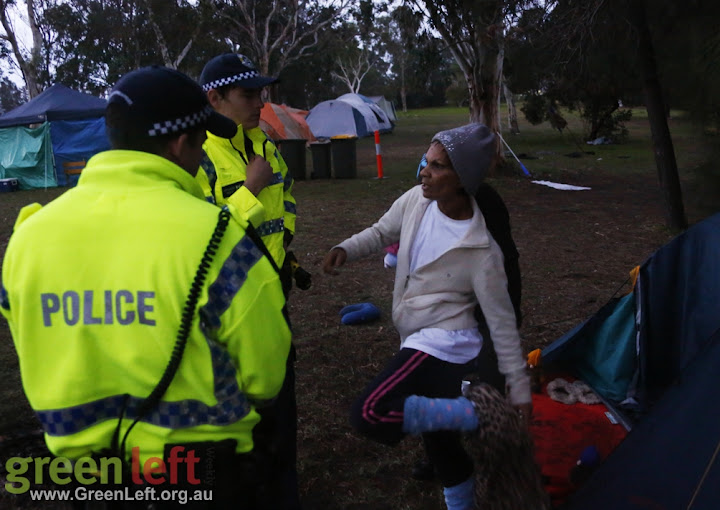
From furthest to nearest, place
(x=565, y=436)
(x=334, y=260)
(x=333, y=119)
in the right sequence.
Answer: (x=333, y=119) < (x=565, y=436) < (x=334, y=260)

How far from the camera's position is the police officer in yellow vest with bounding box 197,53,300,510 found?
8.90ft

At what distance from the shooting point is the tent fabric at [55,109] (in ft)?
53.9

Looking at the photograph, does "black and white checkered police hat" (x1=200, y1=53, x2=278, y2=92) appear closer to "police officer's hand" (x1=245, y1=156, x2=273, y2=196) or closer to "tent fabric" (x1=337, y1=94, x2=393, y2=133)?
"police officer's hand" (x1=245, y1=156, x2=273, y2=196)

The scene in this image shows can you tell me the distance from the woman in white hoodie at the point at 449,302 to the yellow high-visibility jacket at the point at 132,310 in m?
0.96

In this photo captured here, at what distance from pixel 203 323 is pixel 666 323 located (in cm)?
287

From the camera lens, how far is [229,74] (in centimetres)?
288

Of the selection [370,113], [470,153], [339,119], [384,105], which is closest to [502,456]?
[470,153]

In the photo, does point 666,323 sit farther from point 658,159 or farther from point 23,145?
point 23,145

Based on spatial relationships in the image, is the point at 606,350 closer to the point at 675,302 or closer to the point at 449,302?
the point at 675,302

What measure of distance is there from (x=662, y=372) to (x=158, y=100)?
3063 mm

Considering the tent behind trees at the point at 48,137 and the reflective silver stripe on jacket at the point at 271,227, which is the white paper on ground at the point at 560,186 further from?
the reflective silver stripe on jacket at the point at 271,227

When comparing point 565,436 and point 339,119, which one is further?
point 339,119

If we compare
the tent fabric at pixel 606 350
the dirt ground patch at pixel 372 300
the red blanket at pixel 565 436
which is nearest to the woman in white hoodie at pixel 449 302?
the red blanket at pixel 565 436

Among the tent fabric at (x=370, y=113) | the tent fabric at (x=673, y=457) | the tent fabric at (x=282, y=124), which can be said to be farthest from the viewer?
the tent fabric at (x=370, y=113)
